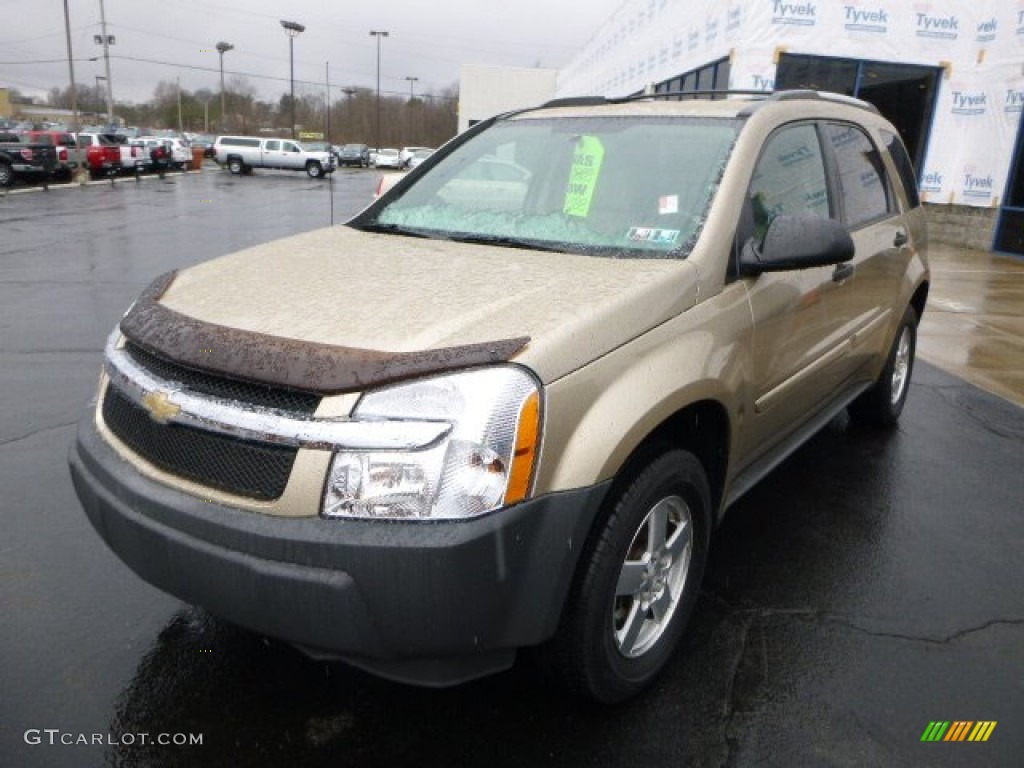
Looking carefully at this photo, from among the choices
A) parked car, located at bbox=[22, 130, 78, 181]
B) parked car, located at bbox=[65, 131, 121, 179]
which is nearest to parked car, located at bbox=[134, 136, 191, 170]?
parked car, located at bbox=[65, 131, 121, 179]

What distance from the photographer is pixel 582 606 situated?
86.2 inches

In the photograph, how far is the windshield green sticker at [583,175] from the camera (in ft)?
10.4

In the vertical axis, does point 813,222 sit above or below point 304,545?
above

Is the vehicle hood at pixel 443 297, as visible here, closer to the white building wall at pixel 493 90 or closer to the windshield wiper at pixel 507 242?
the windshield wiper at pixel 507 242

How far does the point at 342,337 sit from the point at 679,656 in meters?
1.60

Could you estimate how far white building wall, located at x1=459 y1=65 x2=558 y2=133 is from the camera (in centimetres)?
5697

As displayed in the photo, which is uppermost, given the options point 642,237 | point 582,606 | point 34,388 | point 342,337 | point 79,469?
point 642,237

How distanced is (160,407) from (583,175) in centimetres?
187

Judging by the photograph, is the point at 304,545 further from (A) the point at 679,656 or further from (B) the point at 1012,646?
(B) the point at 1012,646

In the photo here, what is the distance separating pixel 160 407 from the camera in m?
2.16

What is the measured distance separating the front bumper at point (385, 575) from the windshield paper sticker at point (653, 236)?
105 centimetres

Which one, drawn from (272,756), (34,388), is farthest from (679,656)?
(34,388)

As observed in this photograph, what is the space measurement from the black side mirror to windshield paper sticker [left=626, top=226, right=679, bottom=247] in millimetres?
→ 248

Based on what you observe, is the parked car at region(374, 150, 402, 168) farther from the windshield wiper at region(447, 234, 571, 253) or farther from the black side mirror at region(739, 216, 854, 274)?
the black side mirror at region(739, 216, 854, 274)
